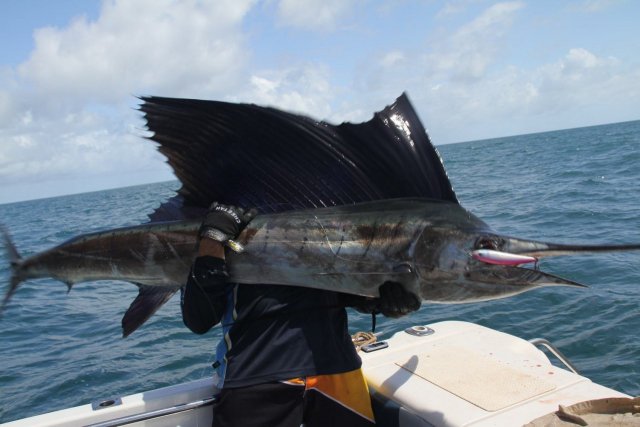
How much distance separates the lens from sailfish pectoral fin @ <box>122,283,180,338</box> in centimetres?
206

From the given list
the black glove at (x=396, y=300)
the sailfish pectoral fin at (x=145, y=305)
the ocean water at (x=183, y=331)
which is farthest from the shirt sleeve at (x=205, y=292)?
the ocean water at (x=183, y=331)

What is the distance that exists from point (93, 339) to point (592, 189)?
45.6 ft

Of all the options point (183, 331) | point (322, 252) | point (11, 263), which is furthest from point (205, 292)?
point (183, 331)

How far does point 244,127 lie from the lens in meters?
1.96

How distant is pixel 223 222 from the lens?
6.02 feet

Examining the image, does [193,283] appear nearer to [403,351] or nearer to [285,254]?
[285,254]

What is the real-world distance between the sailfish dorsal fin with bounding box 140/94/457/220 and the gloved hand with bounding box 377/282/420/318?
39cm

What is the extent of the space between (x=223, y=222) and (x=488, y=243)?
917 mm

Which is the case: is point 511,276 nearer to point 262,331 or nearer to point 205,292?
point 262,331

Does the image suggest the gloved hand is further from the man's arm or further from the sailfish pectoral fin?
the sailfish pectoral fin

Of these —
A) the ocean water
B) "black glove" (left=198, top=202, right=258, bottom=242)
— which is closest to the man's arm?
"black glove" (left=198, top=202, right=258, bottom=242)

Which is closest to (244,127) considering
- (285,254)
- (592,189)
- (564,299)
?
(285,254)

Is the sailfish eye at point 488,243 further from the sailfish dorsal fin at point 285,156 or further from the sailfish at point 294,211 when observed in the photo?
the sailfish dorsal fin at point 285,156

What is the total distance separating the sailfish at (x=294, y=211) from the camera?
5.90 ft
